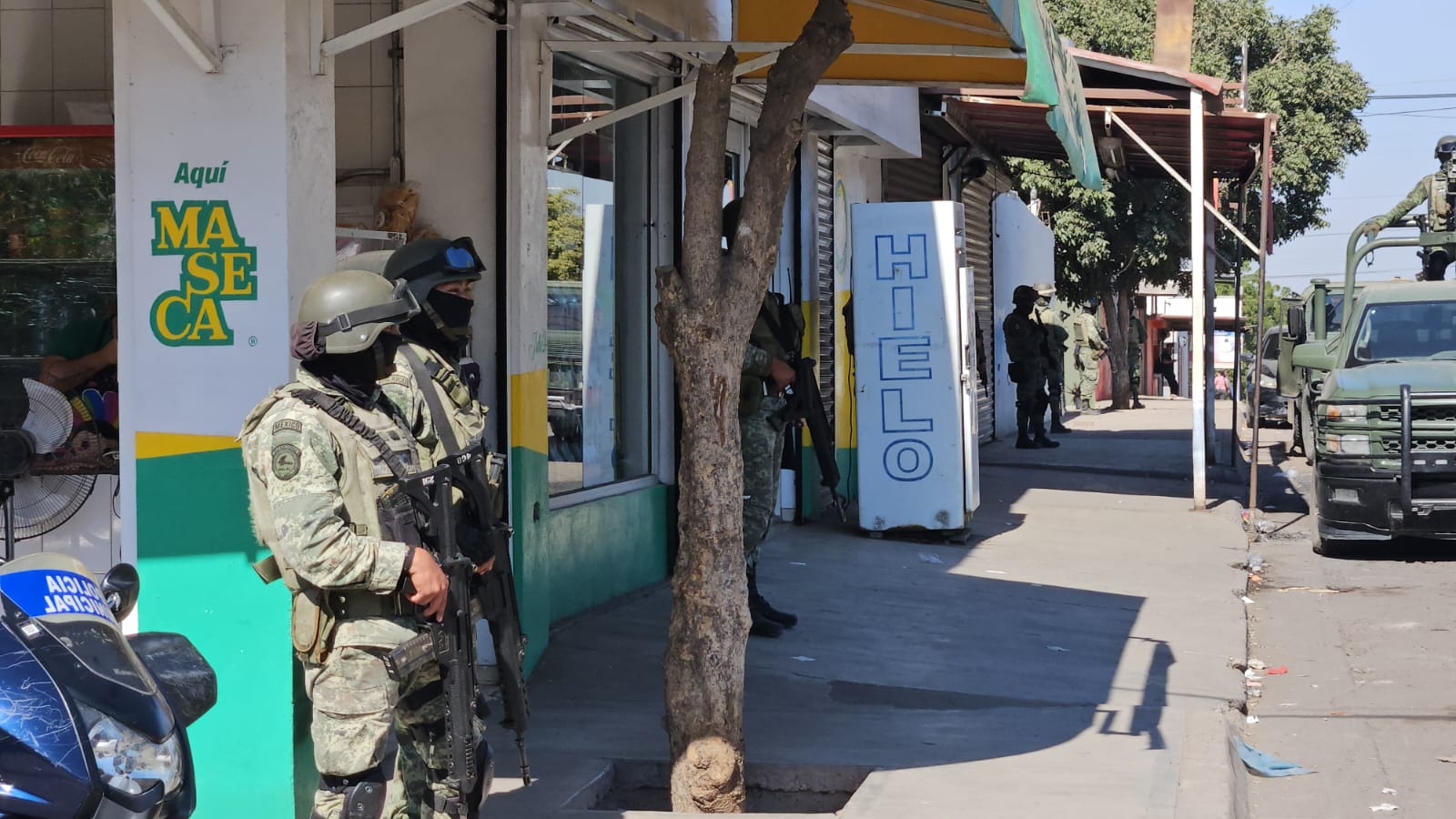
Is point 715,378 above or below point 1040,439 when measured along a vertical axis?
above

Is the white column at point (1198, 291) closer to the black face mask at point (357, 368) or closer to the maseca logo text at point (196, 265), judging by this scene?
the maseca logo text at point (196, 265)

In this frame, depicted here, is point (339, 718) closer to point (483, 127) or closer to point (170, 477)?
point (170, 477)

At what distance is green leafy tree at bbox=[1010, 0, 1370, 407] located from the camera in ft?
79.3

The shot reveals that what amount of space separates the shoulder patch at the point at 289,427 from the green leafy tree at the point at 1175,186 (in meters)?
20.7

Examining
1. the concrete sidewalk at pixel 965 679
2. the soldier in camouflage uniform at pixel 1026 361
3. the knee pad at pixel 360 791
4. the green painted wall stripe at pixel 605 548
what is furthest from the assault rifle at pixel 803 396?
the soldier in camouflage uniform at pixel 1026 361

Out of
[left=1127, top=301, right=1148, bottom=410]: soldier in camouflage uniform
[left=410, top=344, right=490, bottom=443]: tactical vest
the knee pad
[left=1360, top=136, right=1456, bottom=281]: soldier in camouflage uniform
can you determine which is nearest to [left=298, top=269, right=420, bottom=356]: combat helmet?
[left=410, top=344, right=490, bottom=443]: tactical vest

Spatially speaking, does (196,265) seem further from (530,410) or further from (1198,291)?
(1198,291)

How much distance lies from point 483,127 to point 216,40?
220cm

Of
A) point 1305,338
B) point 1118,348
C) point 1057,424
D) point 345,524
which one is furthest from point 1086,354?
point 345,524

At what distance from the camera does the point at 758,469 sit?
7484 millimetres

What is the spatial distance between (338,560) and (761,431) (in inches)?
163

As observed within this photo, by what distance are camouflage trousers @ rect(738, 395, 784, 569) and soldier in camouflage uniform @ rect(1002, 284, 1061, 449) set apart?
10284mm

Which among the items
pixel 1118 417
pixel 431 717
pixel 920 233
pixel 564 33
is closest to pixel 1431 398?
pixel 920 233

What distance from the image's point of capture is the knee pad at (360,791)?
368 centimetres
